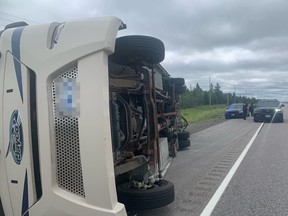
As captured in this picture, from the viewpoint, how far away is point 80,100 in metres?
2.76

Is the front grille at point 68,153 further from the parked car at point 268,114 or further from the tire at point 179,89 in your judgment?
the parked car at point 268,114

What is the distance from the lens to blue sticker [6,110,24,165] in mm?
2875

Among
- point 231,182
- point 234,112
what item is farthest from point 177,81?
point 234,112

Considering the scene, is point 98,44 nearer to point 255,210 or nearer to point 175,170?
point 255,210

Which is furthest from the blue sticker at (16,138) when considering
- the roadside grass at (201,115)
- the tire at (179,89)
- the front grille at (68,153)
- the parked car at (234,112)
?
the parked car at (234,112)

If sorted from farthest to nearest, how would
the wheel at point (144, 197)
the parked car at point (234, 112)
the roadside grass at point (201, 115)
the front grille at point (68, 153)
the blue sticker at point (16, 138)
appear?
the parked car at point (234, 112) < the roadside grass at point (201, 115) < the wheel at point (144, 197) < the blue sticker at point (16, 138) < the front grille at point (68, 153)

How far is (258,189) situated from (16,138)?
4282 mm

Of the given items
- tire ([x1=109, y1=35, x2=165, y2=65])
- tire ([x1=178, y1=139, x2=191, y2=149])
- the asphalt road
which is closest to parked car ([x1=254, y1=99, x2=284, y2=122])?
the asphalt road

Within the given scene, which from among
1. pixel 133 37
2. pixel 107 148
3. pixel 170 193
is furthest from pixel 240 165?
pixel 107 148

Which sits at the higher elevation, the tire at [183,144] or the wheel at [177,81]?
the wheel at [177,81]

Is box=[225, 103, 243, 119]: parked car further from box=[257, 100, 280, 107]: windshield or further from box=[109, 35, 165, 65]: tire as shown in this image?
box=[109, 35, 165, 65]: tire

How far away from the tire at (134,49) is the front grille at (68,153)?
124 cm

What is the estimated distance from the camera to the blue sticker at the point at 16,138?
2.88m

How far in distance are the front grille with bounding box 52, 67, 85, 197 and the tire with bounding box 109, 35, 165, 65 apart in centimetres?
124
